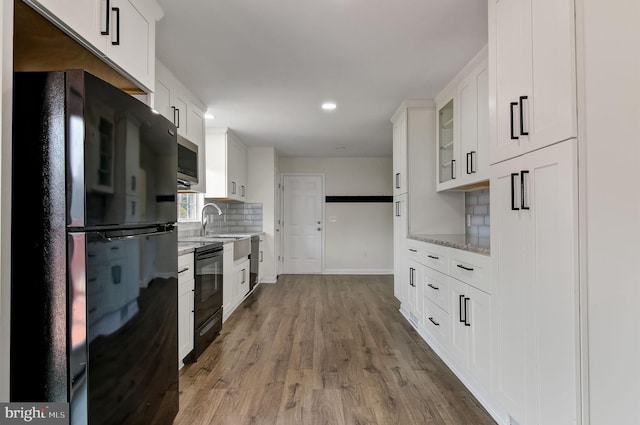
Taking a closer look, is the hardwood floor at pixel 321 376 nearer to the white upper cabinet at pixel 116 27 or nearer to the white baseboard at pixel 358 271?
the white upper cabinet at pixel 116 27

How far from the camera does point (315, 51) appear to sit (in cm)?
242

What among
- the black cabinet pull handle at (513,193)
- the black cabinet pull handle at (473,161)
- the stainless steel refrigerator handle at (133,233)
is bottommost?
the stainless steel refrigerator handle at (133,233)

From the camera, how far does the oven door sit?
266 centimetres

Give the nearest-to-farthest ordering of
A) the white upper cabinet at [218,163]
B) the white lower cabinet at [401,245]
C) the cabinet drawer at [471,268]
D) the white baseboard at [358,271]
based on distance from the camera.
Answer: the cabinet drawer at [471,268] < the white lower cabinet at [401,245] < the white upper cabinet at [218,163] < the white baseboard at [358,271]

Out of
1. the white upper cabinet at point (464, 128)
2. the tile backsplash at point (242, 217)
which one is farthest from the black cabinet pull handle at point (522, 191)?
the tile backsplash at point (242, 217)

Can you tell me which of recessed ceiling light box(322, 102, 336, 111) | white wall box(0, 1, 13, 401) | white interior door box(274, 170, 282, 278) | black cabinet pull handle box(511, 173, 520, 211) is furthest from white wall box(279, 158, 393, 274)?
white wall box(0, 1, 13, 401)

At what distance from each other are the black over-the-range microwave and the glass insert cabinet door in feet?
7.70

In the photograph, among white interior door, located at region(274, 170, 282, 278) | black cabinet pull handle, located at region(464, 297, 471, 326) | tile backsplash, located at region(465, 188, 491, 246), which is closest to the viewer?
black cabinet pull handle, located at region(464, 297, 471, 326)

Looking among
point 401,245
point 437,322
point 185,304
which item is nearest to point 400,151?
point 401,245

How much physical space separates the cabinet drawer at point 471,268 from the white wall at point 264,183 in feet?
12.3

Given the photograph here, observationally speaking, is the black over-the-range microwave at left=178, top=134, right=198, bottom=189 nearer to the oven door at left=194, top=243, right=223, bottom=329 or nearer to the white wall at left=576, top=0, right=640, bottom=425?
the oven door at left=194, top=243, right=223, bottom=329

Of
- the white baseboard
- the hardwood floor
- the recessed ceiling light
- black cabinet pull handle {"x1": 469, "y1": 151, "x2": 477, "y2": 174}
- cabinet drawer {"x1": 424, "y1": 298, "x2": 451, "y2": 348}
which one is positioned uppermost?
the recessed ceiling light

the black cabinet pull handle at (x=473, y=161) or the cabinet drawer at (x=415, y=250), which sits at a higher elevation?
the black cabinet pull handle at (x=473, y=161)

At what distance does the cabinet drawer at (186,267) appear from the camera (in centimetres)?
233
